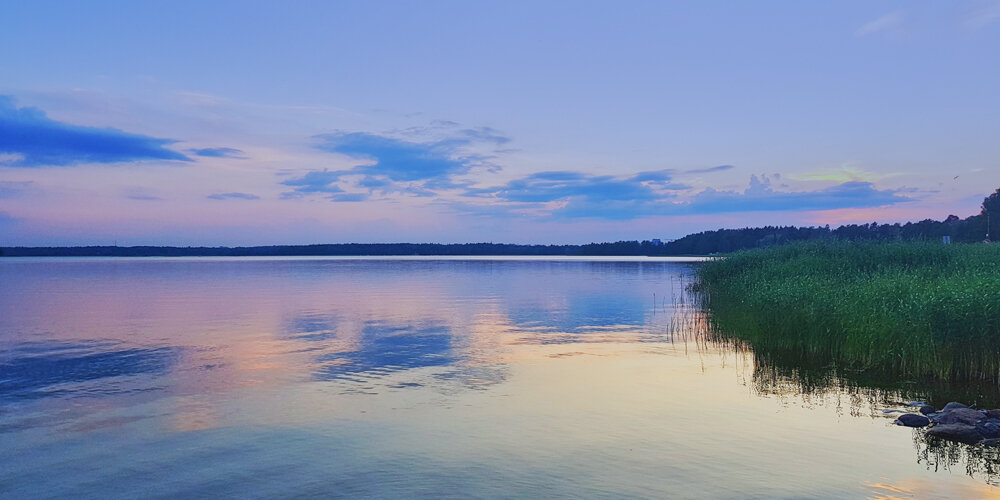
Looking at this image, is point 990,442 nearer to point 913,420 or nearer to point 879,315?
point 913,420

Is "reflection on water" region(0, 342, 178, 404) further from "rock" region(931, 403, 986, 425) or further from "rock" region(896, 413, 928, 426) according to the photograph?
"rock" region(931, 403, 986, 425)

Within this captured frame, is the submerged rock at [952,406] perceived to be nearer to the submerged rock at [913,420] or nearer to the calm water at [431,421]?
the submerged rock at [913,420]

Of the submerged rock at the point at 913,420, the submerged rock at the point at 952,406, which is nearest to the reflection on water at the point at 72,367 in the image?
the submerged rock at the point at 913,420

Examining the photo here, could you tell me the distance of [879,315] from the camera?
20.5 m

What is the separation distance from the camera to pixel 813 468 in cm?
1166

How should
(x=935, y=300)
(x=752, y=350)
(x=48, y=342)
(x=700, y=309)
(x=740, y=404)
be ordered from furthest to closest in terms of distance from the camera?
1. (x=700, y=309)
2. (x=48, y=342)
3. (x=752, y=350)
4. (x=935, y=300)
5. (x=740, y=404)

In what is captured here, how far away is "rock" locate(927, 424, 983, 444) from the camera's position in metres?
12.8

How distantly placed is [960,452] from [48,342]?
30.0 m

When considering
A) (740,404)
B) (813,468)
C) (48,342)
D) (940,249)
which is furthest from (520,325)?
(940,249)

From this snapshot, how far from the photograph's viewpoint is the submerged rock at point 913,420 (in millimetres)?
14047

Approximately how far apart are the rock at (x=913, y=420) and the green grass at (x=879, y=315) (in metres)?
4.66

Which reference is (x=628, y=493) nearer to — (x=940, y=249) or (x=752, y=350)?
(x=752, y=350)

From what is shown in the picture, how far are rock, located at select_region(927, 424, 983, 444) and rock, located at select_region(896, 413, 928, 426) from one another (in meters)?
0.66

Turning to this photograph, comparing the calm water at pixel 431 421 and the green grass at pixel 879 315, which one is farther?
the green grass at pixel 879 315
